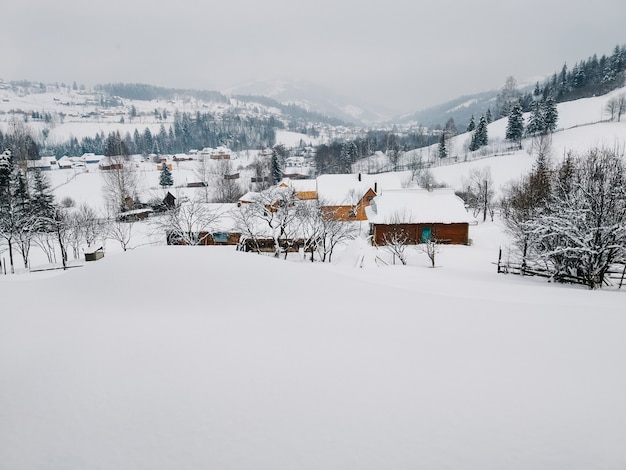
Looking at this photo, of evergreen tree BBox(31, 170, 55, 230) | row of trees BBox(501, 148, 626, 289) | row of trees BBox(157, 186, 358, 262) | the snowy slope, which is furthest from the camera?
evergreen tree BBox(31, 170, 55, 230)

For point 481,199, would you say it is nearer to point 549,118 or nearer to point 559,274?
point 559,274

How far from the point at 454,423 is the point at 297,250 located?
74.4ft

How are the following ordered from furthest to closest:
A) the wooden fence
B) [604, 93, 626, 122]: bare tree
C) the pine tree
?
the pine tree < [604, 93, 626, 122]: bare tree < the wooden fence

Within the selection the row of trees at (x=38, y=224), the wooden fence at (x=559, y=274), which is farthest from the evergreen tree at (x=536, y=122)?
the row of trees at (x=38, y=224)

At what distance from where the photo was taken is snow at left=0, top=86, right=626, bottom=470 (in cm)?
427

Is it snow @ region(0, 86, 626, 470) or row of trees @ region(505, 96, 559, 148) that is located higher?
row of trees @ region(505, 96, 559, 148)

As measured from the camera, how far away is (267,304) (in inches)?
332

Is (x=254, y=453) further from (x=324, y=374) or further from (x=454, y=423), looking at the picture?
(x=454, y=423)

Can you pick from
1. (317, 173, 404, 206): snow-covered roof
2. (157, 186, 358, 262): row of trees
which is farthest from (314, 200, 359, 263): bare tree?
(317, 173, 404, 206): snow-covered roof

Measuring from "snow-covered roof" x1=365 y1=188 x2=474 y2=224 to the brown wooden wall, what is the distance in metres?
0.55

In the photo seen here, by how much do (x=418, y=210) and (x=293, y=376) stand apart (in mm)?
26903

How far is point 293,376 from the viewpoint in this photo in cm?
557

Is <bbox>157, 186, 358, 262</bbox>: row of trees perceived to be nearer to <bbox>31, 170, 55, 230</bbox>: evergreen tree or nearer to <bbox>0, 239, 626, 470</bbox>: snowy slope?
<bbox>0, 239, 626, 470</bbox>: snowy slope

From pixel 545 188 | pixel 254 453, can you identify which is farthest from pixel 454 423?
pixel 545 188
